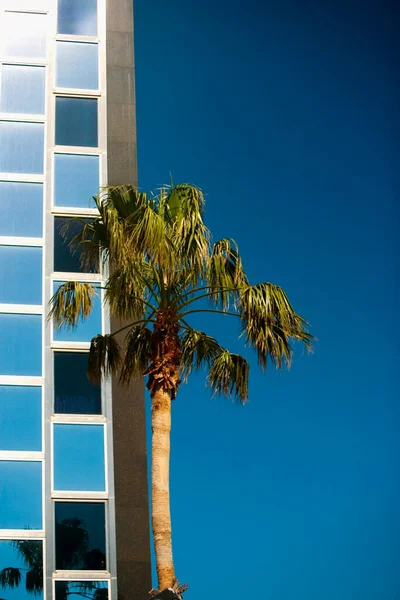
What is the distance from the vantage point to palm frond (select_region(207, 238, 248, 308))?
62.8ft

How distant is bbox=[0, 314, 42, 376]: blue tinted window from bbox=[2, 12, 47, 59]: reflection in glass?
247 inches

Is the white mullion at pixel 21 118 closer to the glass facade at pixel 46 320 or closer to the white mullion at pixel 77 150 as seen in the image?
the glass facade at pixel 46 320

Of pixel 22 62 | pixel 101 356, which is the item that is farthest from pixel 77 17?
pixel 101 356

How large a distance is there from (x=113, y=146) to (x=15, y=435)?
6.59 m

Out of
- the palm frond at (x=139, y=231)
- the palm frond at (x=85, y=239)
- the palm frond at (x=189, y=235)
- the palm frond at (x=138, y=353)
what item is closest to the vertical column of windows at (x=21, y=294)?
the palm frond at (x=85, y=239)

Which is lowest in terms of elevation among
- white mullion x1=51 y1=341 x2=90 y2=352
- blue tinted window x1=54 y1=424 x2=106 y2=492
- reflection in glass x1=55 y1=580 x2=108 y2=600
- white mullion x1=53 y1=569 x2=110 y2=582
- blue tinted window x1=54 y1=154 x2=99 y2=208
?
reflection in glass x1=55 y1=580 x2=108 y2=600

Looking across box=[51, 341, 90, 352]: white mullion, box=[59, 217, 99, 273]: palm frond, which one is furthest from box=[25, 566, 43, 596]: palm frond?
box=[59, 217, 99, 273]: palm frond

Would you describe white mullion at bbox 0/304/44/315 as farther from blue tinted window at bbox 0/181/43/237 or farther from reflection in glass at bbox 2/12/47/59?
reflection in glass at bbox 2/12/47/59

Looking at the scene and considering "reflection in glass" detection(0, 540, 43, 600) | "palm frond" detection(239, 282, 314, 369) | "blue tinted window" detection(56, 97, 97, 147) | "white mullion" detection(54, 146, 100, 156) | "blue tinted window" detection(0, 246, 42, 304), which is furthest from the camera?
"blue tinted window" detection(56, 97, 97, 147)

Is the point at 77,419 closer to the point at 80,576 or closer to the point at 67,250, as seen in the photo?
the point at 80,576

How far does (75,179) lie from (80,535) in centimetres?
738

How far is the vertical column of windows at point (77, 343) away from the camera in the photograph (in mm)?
21219

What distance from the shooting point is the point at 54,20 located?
25828mm

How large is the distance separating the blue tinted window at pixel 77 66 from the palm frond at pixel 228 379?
846 centimetres
